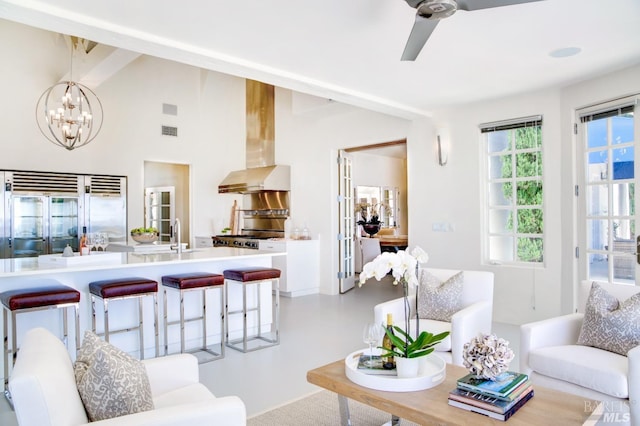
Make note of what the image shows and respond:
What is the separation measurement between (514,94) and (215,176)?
5546mm

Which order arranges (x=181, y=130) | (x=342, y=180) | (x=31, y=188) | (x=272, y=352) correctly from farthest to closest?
1. (x=181, y=130)
2. (x=342, y=180)
3. (x=31, y=188)
4. (x=272, y=352)

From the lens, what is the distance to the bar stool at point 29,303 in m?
3.02

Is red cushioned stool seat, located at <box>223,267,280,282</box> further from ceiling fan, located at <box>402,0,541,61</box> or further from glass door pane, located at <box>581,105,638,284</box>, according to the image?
glass door pane, located at <box>581,105,638,284</box>

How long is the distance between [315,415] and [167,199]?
6699mm

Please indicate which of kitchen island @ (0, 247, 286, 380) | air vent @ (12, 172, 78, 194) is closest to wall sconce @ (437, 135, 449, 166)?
kitchen island @ (0, 247, 286, 380)

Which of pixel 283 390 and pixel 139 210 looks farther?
pixel 139 210

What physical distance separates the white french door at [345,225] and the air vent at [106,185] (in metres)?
3.61

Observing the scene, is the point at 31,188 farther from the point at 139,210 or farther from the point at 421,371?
the point at 421,371

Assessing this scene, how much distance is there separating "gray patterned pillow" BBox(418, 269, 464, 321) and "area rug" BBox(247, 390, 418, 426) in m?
1.01

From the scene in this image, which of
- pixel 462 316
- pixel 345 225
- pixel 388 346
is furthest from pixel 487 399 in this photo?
pixel 345 225

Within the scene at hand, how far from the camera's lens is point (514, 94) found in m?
4.97

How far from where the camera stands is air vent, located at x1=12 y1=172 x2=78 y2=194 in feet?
20.8

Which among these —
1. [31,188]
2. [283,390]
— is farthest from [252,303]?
[31,188]

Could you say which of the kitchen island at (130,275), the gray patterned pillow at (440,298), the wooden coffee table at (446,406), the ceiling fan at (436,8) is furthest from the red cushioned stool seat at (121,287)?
the ceiling fan at (436,8)
